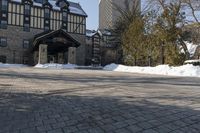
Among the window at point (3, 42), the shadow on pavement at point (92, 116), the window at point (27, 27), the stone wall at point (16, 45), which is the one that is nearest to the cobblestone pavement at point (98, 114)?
the shadow on pavement at point (92, 116)

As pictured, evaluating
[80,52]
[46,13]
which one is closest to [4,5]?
[46,13]

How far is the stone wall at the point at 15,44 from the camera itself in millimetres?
46375

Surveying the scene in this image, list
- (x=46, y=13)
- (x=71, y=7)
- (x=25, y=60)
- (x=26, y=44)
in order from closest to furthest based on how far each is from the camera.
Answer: (x=25, y=60)
(x=26, y=44)
(x=46, y=13)
(x=71, y=7)

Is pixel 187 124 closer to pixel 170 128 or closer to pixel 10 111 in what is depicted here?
pixel 170 128

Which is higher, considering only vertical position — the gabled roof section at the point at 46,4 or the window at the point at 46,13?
the gabled roof section at the point at 46,4

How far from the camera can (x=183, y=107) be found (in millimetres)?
5891

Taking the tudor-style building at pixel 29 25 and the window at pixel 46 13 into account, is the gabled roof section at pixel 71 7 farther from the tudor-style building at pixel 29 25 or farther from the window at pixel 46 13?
the window at pixel 46 13

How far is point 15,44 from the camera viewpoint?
47.6 meters

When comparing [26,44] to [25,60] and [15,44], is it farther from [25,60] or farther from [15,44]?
[25,60]

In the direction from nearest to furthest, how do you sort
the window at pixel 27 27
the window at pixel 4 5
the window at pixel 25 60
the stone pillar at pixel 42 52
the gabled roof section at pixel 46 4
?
the stone pillar at pixel 42 52
the window at pixel 4 5
the window at pixel 25 60
the window at pixel 27 27
the gabled roof section at pixel 46 4

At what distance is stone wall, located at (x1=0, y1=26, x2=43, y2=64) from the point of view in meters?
46.4

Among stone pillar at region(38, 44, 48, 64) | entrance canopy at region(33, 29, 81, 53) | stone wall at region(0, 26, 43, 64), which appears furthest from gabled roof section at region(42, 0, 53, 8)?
stone pillar at region(38, 44, 48, 64)

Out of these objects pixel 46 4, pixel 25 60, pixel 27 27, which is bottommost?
pixel 25 60

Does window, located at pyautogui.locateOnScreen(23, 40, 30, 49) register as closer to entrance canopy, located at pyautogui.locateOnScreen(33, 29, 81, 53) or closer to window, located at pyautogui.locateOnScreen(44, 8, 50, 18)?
window, located at pyautogui.locateOnScreen(44, 8, 50, 18)
